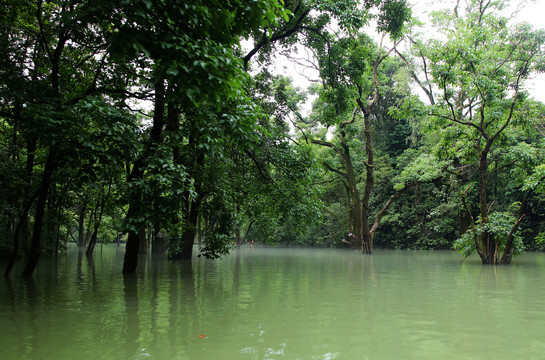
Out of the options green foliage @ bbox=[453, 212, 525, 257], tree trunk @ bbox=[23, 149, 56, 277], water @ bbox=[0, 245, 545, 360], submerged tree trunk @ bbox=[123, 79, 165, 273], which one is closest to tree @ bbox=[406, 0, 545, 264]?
green foliage @ bbox=[453, 212, 525, 257]

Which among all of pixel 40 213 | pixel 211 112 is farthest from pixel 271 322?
pixel 40 213

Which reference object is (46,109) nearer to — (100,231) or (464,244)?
(464,244)

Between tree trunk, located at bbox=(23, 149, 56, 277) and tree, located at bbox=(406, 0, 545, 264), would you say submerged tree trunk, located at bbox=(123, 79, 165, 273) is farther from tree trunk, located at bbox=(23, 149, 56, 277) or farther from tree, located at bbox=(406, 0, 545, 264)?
tree, located at bbox=(406, 0, 545, 264)

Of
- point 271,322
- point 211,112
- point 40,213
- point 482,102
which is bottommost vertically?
point 271,322

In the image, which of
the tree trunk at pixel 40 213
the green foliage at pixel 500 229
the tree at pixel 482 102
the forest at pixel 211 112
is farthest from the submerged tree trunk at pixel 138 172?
the green foliage at pixel 500 229

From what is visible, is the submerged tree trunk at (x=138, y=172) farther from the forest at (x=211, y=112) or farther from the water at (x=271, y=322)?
the water at (x=271, y=322)

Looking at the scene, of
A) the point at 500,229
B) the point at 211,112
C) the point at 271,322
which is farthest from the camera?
the point at 500,229

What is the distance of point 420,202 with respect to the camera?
36.4 m

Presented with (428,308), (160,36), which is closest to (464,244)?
(428,308)

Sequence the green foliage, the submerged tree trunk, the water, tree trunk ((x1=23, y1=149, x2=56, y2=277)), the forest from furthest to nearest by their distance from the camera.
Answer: the green foliage < tree trunk ((x1=23, y1=149, x2=56, y2=277)) < the submerged tree trunk < the forest < the water

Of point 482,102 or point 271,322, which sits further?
point 482,102

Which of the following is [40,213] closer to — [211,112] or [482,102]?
[211,112]

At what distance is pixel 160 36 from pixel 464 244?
52.5 ft

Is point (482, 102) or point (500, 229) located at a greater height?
point (482, 102)
